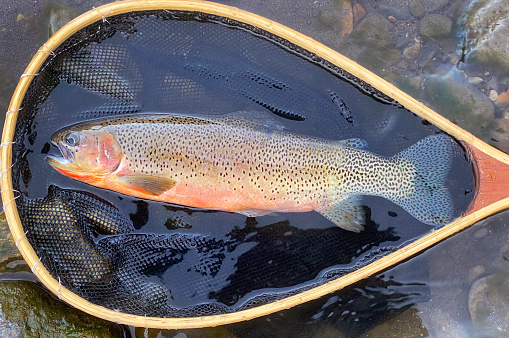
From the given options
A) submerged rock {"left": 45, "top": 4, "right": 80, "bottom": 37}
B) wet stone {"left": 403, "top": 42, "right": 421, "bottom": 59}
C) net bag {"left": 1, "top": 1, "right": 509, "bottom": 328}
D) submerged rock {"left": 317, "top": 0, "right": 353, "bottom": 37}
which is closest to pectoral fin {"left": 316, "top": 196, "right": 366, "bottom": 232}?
net bag {"left": 1, "top": 1, "right": 509, "bottom": 328}

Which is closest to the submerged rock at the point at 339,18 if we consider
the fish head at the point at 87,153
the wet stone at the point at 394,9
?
the wet stone at the point at 394,9

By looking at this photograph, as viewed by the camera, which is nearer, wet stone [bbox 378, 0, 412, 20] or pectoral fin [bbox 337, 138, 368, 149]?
pectoral fin [bbox 337, 138, 368, 149]

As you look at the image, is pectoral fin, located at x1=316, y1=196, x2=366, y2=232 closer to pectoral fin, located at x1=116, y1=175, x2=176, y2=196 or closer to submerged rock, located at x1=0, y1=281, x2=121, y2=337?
pectoral fin, located at x1=116, y1=175, x2=176, y2=196

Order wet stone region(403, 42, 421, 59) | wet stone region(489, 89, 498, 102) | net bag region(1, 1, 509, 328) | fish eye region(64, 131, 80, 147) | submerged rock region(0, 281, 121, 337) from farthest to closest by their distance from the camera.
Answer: wet stone region(403, 42, 421, 59) < wet stone region(489, 89, 498, 102) < submerged rock region(0, 281, 121, 337) < net bag region(1, 1, 509, 328) < fish eye region(64, 131, 80, 147)

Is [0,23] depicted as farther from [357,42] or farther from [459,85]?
[459,85]

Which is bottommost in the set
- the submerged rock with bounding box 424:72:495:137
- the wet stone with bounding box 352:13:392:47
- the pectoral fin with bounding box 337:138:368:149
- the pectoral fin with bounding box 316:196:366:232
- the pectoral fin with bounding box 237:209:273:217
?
the pectoral fin with bounding box 237:209:273:217

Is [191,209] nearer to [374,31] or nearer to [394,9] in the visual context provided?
[374,31]

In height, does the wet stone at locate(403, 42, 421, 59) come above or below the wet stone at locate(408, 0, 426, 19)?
below

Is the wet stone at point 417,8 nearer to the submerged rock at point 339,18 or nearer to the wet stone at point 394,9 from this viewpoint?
the wet stone at point 394,9
